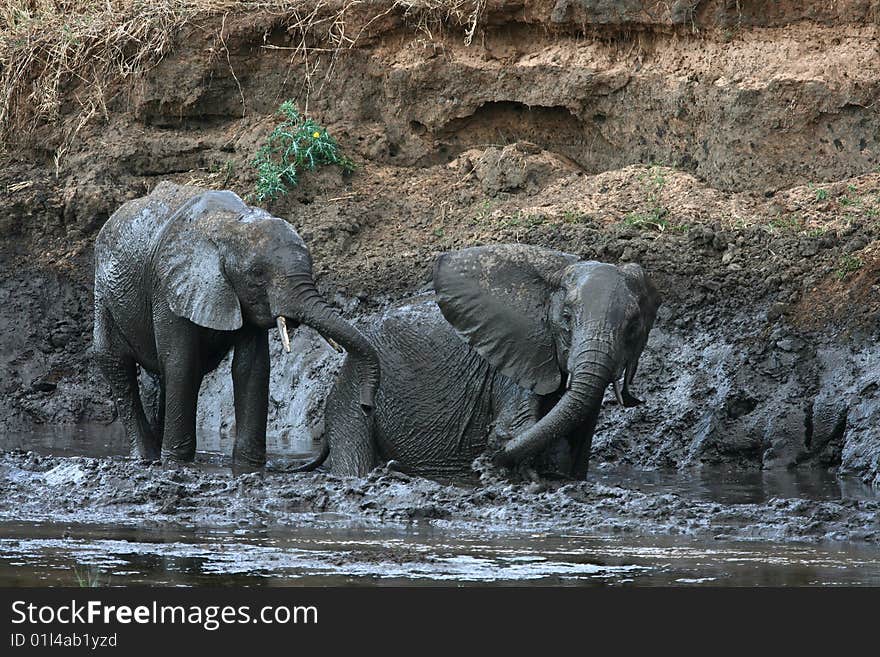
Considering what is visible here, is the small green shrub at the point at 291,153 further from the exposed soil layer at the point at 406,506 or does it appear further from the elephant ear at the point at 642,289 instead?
the elephant ear at the point at 642,289

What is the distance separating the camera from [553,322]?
9703 millimetres

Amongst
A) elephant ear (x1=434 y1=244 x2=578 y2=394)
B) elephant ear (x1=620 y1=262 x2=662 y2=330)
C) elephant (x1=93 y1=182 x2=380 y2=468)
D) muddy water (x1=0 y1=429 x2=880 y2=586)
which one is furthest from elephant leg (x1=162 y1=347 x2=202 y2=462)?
elephant ear (x1=620 y1=262 x2=662 y2=330)

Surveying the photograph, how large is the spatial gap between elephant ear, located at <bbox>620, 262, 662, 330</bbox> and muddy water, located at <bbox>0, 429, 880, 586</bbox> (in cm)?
119

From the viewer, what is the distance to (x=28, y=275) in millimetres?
15281

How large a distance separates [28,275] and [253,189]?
213 cm

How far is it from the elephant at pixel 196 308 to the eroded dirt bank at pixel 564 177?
219 cm

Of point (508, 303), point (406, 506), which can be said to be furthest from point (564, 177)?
point (406, 506)

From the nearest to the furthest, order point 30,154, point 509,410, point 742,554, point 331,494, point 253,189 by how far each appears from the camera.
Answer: point 742,554, point 331,494, point 509,410, point 253,189, point 30,154

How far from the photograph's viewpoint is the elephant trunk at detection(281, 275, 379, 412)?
32.7 feet

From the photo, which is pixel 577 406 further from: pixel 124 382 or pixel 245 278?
pixel 124 382

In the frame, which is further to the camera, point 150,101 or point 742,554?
point 150,101

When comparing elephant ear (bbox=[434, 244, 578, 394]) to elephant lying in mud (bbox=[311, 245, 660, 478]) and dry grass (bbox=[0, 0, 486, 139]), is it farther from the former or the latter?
dry grass (bbox=[0, 0, 486, 139])

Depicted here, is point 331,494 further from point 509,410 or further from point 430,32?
point 430,32

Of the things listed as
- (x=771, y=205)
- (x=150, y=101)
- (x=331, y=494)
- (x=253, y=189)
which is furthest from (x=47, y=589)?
(x=150, y=101)
